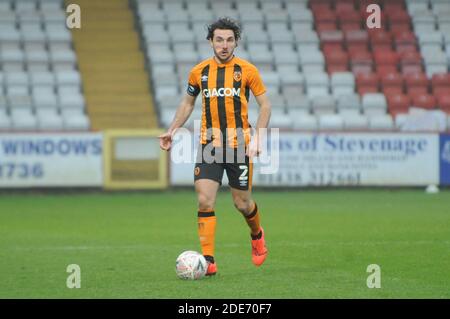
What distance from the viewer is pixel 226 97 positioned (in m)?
9.31

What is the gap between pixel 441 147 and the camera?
21125 millimetres

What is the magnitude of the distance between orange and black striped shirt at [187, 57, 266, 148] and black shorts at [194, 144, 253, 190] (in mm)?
71

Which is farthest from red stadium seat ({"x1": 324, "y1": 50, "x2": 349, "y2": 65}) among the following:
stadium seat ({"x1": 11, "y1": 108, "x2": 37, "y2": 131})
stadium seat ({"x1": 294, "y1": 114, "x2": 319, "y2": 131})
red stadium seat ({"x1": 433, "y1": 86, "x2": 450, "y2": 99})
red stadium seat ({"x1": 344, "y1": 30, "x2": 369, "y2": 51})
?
stadium seat ({"x1": 11, "y1": 108, "x2": 37, "y2": 131})

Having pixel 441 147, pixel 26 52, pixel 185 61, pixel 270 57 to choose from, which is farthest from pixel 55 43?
pixel 441 147

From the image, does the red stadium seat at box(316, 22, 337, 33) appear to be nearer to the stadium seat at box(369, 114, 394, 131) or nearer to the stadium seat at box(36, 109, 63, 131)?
the stadium seat at box(369, 114, 394, 131)

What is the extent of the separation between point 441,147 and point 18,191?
321 inches

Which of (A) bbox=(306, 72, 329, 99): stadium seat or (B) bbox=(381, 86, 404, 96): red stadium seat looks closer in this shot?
(A) bbox=(306, 72, 329, 99): stadium seat

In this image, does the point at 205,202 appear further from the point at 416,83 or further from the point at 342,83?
the point at 416,83

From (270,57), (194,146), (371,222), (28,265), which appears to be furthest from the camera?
(270,57)

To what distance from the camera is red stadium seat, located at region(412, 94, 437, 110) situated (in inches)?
920

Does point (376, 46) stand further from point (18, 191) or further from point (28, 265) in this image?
point (28, 265)

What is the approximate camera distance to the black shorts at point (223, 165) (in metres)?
9.30

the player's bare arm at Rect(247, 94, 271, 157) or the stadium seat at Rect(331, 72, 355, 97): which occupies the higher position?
the stadium seat at Rect(331, 72, 355, 97)

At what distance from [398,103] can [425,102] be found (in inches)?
23.2
